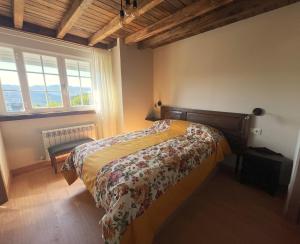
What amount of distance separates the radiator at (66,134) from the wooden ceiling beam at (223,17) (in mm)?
2280

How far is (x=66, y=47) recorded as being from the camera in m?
2.73

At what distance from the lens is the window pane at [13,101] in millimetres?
2312

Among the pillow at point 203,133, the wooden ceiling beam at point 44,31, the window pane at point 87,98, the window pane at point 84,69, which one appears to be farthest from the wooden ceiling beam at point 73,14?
the pillow at point 203,133

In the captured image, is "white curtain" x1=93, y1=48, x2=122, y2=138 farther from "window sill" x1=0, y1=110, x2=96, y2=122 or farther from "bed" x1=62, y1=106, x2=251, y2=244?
"bed" x1=62, y1=106, x2=251, y2=244

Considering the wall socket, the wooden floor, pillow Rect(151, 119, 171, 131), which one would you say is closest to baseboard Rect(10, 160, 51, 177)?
the wooden floor

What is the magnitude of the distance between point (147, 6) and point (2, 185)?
281cm

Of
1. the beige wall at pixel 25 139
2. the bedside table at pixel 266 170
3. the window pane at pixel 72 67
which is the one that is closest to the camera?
the bedside table at pixel 266 170

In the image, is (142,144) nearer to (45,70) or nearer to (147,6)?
(147,6)

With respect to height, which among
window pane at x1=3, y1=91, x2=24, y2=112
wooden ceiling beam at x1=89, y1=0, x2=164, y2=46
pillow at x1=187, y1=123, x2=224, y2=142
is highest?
wooden ceiling beam at x1=89, y1=0, x2=164, y2=46

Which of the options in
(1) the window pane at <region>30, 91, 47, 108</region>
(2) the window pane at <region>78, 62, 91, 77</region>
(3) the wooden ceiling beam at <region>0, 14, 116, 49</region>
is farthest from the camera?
(2) the window pane at <region>78, 62, 91, 77</region>

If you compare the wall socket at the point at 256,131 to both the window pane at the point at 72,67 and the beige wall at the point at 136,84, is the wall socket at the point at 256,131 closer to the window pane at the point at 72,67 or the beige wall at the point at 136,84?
the beige wall at the point at 136,84

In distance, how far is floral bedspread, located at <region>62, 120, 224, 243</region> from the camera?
3.39 feet

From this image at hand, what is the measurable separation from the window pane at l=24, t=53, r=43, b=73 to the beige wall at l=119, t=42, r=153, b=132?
142cm

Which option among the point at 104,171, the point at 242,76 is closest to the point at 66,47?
the point at 104,171
